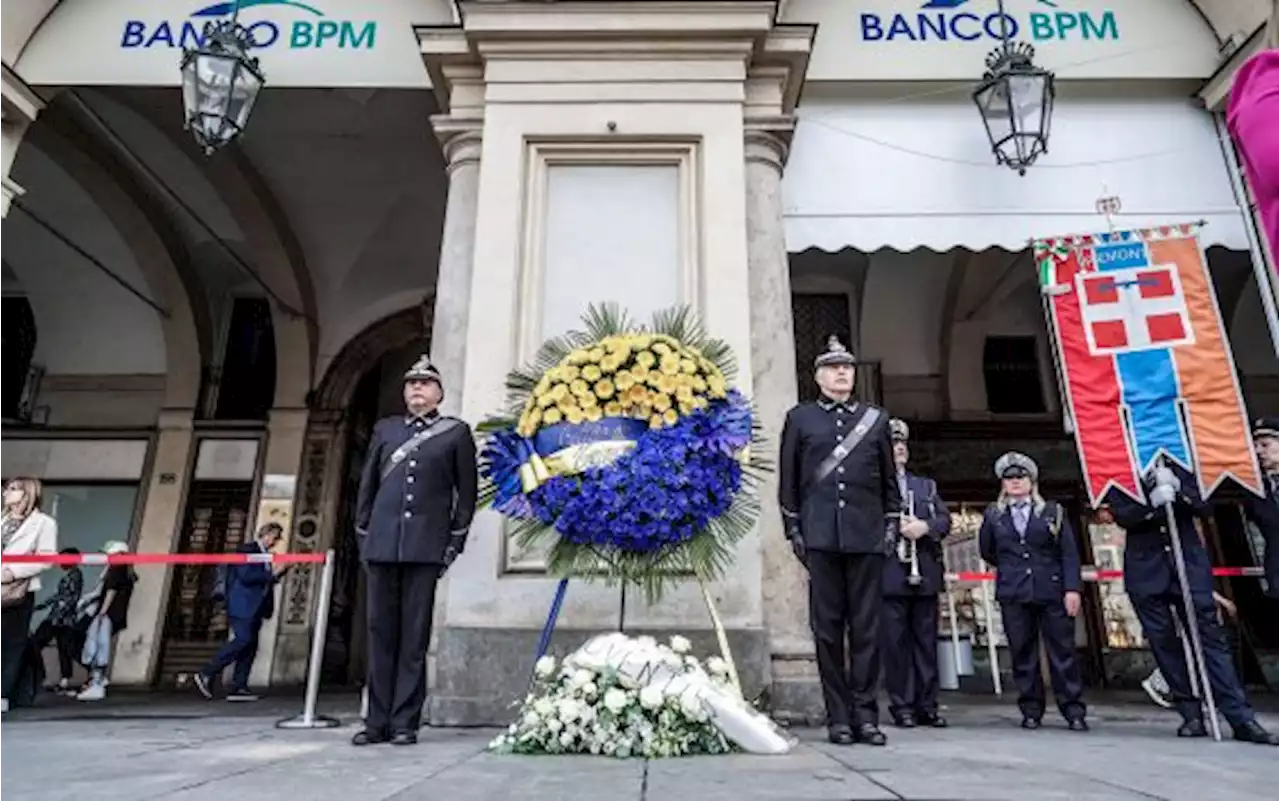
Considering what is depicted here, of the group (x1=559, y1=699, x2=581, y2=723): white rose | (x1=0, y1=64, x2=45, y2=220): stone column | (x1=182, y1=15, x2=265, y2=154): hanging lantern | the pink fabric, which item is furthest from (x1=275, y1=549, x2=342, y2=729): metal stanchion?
the pink fabric

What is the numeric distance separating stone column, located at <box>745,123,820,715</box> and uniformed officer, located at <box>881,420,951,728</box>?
2.43 ft

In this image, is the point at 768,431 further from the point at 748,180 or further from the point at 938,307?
the point at 938,307

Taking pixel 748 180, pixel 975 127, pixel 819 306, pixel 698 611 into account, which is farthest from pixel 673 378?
pixel 819 306

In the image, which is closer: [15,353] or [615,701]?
[615,701]

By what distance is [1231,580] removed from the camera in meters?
10.5

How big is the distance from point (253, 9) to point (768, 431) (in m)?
5.37

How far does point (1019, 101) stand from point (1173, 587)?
3.32m

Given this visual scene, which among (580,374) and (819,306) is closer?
(580,374)

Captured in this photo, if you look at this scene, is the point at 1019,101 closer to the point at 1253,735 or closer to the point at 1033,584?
the point at 1033,584

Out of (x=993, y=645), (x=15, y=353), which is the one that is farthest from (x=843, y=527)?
(x=15, y=353)

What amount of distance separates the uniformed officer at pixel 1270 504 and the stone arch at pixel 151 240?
421 inches

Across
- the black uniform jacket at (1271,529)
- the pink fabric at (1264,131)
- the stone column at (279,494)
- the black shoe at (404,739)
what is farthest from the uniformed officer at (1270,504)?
the stone column at (279,494)

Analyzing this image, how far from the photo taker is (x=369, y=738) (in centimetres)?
391

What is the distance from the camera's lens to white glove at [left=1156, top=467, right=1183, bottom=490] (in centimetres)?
467
